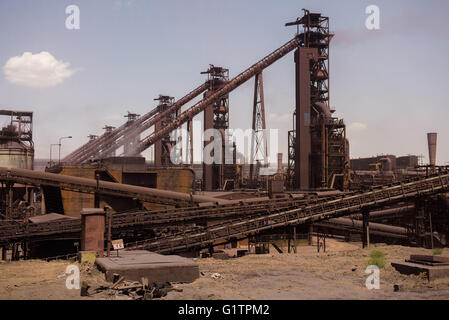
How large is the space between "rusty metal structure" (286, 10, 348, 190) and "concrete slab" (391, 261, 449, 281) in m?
28.7

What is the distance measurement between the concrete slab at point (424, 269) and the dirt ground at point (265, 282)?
0.21 metres

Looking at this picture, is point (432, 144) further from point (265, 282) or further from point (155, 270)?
point (155, 270)

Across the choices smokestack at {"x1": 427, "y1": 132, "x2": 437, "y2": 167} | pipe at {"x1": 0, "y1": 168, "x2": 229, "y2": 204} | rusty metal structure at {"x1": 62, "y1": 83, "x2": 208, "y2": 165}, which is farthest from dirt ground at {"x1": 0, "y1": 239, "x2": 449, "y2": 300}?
rusty metal structure at {"x1": 62, "y1": 83, "x2": 208, "y2": 165}

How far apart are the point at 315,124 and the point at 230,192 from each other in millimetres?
11756

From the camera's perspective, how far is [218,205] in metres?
29.8

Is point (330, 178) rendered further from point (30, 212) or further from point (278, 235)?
point (30, 212)

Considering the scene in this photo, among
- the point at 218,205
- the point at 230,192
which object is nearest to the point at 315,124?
the point at 230,192

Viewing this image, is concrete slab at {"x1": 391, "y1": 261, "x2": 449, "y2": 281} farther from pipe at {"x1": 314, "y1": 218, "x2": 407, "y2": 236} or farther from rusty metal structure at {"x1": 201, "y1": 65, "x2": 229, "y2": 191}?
rusty metal structure at {"x1": 201, "y1": 65, "x2": 229, "y2": 191}

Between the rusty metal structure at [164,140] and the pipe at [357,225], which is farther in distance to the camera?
the rusty metal structure at [164,140]

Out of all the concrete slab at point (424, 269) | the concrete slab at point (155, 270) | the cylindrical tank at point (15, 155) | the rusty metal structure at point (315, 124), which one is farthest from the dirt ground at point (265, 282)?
the cylindrical tank at point (15, 155)

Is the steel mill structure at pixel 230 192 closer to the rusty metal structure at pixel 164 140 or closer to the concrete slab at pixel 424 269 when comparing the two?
the rusty metal structure at pixel 164 140

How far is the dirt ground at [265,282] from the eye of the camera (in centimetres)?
1144

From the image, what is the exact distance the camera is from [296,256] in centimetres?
1989
